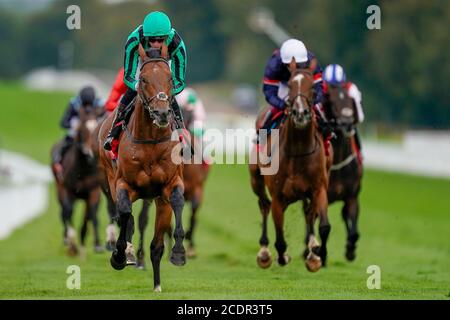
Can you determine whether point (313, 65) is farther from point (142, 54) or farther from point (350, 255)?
point (350, 255)

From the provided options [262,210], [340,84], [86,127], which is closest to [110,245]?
[262,210]

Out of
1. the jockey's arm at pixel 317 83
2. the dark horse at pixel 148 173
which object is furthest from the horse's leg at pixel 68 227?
the dark horse at pixel 148 173

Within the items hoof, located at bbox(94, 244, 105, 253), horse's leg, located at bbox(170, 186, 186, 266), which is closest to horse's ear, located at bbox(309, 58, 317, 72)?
horse's leg, located at bbox(170, 186, 186, 266)

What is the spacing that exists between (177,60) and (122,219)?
1621 millimetres

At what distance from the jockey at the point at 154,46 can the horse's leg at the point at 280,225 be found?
1.87 meters

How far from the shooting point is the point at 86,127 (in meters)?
16.6

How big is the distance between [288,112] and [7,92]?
257 feet

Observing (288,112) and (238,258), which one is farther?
(238,258)

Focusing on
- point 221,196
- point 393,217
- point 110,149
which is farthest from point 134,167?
point 221,196

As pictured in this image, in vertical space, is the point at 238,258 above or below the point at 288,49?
below

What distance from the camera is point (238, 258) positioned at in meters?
15.8

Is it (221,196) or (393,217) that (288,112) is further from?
(221,196)

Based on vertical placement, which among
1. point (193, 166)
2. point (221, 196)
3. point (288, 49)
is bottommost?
point (221, 196)
